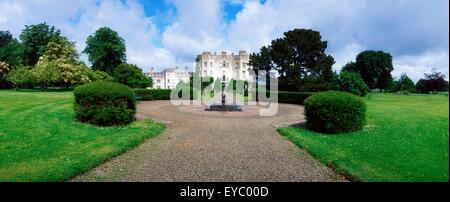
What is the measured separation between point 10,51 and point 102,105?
6331 centimetres

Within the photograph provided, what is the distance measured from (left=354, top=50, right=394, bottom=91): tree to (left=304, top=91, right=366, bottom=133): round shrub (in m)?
64.3

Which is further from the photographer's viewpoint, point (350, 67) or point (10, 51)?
point (350, 67)

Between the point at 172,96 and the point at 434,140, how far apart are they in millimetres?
29910

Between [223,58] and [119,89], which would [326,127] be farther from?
[223,58]

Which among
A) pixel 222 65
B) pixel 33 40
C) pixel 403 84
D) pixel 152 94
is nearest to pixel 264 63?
pixel 152 94

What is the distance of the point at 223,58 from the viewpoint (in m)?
94.1

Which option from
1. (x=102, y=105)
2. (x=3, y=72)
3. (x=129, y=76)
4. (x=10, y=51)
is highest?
(x=10, y=51)

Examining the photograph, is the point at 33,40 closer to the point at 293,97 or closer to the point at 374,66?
the point at 293,97

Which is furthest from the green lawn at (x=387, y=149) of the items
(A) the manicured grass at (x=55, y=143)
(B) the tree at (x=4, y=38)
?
(B) the tree at (x=4, y=38)

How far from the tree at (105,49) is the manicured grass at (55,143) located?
48309 millimetres

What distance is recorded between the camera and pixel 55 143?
1027 centimetres

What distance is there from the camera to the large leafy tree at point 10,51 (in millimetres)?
59688

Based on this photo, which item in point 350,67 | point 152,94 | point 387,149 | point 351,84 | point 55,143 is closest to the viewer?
point 387,149
